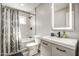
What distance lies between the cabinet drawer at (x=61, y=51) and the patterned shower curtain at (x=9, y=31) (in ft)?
1.61

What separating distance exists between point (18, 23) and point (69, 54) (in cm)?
75

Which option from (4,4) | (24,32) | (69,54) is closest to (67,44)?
(69,54)

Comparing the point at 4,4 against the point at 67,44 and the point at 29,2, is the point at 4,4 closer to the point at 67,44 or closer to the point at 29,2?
the point at 29,2

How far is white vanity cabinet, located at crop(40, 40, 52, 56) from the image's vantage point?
921 millimetres

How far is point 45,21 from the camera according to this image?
1.00 meters

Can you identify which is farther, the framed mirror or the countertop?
the framed mirror

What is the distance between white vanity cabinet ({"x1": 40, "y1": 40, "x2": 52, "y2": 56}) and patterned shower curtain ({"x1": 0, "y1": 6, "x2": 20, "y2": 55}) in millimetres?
333

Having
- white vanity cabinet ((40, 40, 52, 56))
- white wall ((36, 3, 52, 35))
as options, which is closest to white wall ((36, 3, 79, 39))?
white wall ((36, 3, 52, 35))

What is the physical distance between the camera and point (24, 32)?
0.96 meters

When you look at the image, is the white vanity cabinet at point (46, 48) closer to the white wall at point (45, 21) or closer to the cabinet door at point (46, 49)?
the cabinet door at point (46, 49)

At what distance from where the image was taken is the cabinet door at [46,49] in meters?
0.92

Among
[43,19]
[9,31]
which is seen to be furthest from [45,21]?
[9,31]

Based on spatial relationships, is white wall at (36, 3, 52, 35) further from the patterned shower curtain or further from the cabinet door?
the patterned shower curtain

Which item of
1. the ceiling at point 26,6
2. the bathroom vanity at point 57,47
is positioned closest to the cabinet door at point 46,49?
the bathroom vanity at point 57,47
